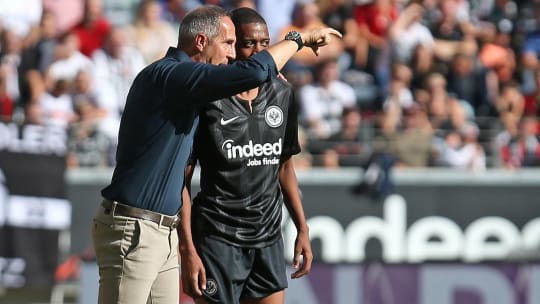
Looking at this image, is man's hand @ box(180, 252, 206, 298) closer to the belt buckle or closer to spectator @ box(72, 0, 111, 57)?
the belt buckle

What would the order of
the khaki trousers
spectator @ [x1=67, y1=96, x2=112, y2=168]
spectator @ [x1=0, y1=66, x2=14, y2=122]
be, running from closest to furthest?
the khaki trousers → spectator @ [x1=67, y1=96, x2=112, y2=168] → spectator @ [x1=0, y1=66, x2=14, y2=122]

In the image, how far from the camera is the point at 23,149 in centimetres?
1159

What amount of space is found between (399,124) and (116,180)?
7804 millimetres

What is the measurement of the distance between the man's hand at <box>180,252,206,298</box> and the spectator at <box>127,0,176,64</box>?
24.9 feet

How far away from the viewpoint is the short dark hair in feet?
17.9

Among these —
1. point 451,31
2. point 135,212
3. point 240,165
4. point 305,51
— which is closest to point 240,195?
point 240,165

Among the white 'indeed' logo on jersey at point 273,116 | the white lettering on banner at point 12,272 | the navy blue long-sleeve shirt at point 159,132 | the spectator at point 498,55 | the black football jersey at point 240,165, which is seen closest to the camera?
the navy blue long-sleeve shirt at point 159,132

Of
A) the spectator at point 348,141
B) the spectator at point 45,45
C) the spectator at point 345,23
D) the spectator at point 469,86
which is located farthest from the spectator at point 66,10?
the spectator at point 469,86

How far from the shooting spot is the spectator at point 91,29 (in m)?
13.4

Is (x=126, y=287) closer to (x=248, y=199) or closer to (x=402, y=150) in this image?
(x=248, y=199)

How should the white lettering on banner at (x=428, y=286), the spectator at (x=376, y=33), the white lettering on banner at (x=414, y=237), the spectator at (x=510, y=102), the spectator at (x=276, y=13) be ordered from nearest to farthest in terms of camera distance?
the white lettering on banner at (x=428, y=286), the white lettering on banner at (x=414, y=237), the spectator at (x=510, y=102), the spectator at (x=376, y=33), the spectator at (x=276, y=13)

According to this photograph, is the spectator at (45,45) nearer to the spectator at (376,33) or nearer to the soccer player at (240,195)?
the spectator at (376,33)

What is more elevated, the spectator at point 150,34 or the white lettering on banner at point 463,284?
the spectator at point 150,34

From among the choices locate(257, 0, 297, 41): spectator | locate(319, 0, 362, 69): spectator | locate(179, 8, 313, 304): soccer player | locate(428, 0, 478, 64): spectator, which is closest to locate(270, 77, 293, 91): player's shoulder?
locate(179, 8, 313, 304): soccer player
